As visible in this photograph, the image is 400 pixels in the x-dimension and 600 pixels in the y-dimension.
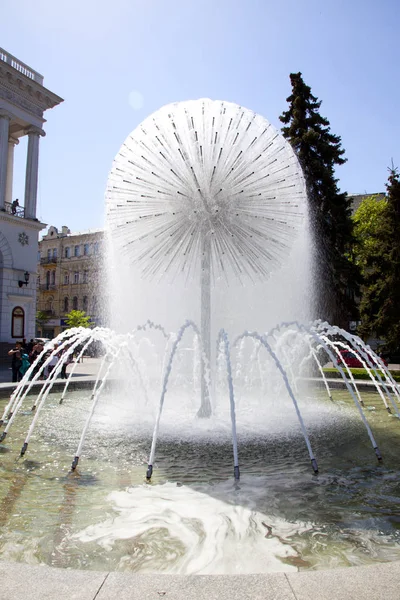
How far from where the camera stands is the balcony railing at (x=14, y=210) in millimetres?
29336

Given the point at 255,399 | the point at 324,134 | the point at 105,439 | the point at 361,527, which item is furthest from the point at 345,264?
the point at 361,527

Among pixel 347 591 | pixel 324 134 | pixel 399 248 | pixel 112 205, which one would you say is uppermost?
pixel 324 134

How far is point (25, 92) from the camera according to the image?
2956 cm

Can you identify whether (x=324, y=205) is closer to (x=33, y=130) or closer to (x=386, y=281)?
(x=386, y=281)

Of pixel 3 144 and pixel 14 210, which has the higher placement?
pixel 3 144

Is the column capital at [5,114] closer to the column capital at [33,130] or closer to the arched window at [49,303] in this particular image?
the column capital at [33,130]

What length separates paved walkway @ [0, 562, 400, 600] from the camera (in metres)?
2.44

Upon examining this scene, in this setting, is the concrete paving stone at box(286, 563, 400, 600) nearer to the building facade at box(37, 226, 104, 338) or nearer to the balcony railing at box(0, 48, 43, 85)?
the balcony railing at box(0, 48, 43, 85)

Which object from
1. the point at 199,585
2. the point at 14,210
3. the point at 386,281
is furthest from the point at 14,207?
the point at 199,585

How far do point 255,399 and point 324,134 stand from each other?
1855 centimetres

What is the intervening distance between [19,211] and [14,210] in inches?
17.6

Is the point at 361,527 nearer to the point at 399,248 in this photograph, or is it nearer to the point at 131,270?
the point at 131,270

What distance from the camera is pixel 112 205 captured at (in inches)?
370

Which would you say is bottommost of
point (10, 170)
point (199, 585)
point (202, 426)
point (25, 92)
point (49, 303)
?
point (202, 426)
